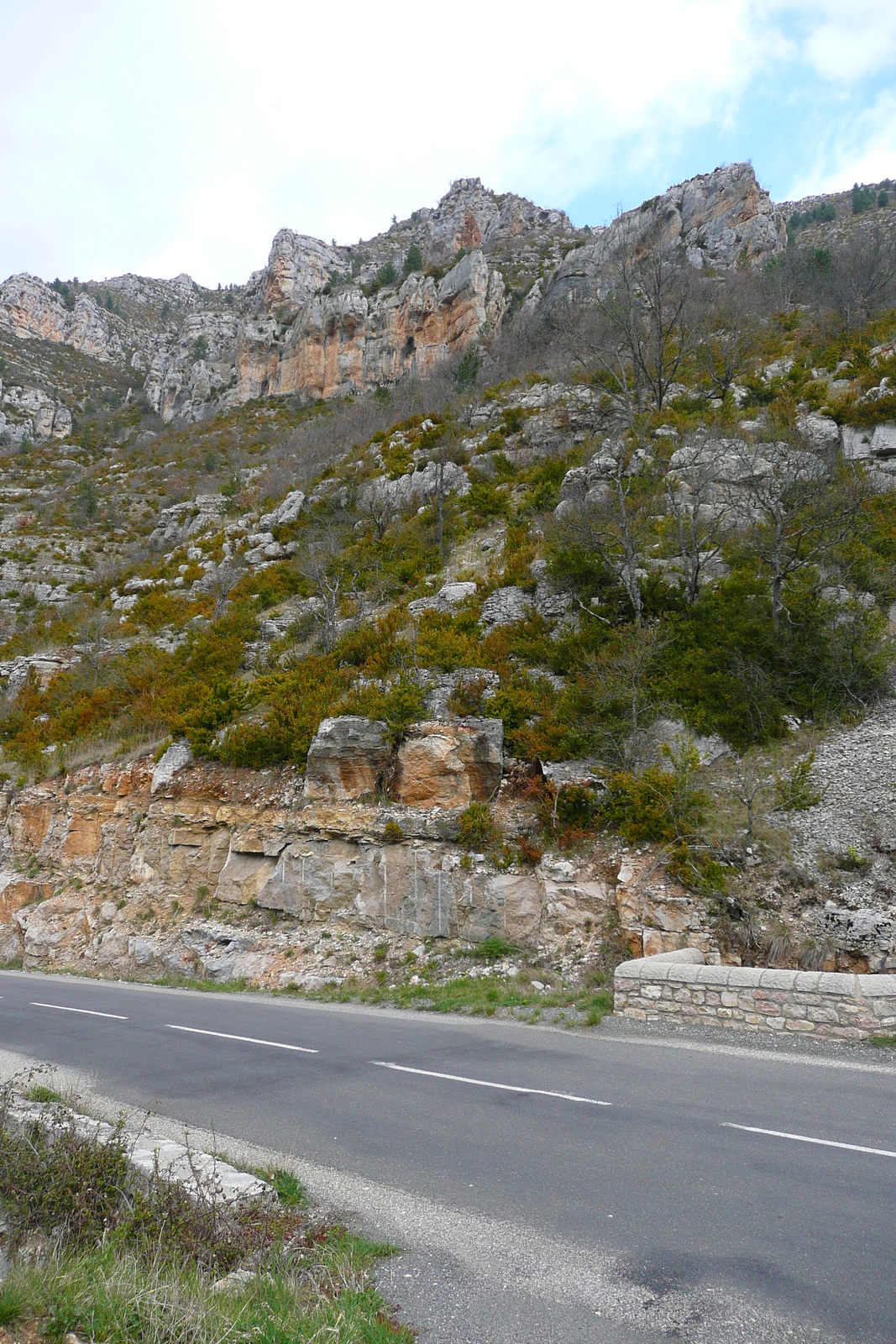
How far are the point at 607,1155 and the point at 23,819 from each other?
22.1 meters

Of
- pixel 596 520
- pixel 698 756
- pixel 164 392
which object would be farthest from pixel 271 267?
pixel 698 756

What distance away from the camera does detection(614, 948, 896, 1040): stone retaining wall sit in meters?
8.20

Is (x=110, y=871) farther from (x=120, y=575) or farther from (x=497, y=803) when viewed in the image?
(x=120, y=575)

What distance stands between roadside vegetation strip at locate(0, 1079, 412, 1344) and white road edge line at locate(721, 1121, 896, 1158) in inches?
130

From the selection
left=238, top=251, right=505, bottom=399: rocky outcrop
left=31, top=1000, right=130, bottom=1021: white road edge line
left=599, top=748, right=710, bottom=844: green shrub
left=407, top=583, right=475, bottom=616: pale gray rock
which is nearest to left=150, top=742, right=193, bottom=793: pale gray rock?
left=31, top=1000, right=130, bottom=1021: white road edge line

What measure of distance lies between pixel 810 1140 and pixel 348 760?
495 inches

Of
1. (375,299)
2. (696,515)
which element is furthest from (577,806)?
(375,299)

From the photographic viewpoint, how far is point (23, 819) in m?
21.7

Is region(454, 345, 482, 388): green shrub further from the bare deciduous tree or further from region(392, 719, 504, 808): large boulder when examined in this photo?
region(392, 719, 504, 808): large boulder

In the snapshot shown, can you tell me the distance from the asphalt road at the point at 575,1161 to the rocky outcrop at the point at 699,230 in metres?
46.0

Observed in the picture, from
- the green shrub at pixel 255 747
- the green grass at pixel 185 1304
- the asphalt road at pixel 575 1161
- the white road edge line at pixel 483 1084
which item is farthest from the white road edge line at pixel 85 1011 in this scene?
the green grass at pixel 185 1304

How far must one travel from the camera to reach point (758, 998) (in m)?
8.84

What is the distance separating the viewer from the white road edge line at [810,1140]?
5113 millimetres

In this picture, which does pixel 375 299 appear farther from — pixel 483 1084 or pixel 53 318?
pixel 483 1084
